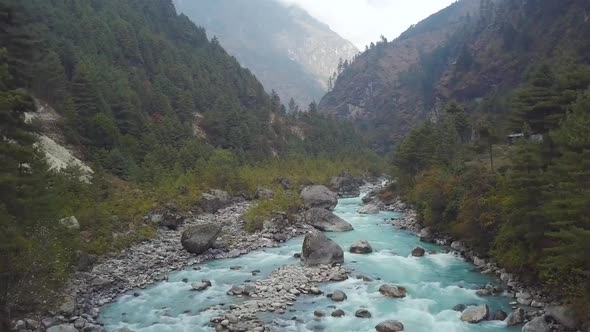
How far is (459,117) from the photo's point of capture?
80062mm

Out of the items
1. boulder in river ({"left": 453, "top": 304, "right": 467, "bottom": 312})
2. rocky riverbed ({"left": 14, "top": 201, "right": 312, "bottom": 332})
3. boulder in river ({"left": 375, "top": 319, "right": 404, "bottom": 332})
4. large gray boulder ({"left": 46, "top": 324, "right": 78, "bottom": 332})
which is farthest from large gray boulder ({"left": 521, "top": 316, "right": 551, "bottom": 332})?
large gray boulder ({"left": 46, "top": 324, "right": 78, "bottom": 332})

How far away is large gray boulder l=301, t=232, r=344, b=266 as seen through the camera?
3153cm

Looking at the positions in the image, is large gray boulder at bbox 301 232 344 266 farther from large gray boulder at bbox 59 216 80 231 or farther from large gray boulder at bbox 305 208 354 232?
large gray boulder at bbox 59 216 80 231

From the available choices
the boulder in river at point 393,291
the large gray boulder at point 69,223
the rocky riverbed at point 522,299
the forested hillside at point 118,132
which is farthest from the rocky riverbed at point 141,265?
the rocky riverbed at point 522,299

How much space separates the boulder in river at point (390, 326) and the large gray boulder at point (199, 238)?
17487 millimetres

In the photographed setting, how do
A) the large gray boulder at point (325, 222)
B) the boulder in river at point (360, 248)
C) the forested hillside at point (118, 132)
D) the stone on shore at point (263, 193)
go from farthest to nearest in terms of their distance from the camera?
the stone on shore at point (263, 193)
the large gray boulder at point (325, 222)
the boulder in river at point (360, 248)
the forested hillside at point (118, 132)

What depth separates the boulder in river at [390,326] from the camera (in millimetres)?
20359

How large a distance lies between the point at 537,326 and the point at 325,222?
92.4 ft

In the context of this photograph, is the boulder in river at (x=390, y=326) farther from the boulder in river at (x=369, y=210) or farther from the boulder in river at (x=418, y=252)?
the boulder in river at (x=369, y=210)

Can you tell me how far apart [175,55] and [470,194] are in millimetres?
106104

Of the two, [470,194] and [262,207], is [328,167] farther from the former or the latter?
[470,194]

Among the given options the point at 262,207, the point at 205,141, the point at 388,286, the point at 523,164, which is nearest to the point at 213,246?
the point at 262,207

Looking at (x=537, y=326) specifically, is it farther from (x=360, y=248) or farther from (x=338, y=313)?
(x=360, y=248)

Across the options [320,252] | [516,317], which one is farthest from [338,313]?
[320,252]
